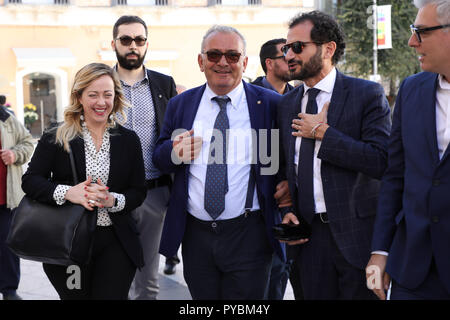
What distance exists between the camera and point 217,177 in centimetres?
355

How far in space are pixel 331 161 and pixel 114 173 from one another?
1.31m

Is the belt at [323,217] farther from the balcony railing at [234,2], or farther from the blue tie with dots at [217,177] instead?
the balcony railing at [234,2]

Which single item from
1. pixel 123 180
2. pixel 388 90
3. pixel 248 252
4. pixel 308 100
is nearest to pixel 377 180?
pixel 308 100

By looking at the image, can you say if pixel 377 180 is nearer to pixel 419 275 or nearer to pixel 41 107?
pixel 419 275

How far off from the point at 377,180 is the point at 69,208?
1673 millimetres

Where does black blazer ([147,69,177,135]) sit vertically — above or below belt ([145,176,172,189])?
above

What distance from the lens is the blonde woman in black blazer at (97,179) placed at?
3.57 m

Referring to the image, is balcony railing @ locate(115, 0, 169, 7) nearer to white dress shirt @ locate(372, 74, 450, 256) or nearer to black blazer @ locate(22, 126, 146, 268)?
black blazer @ locate(22, 126, 146, 268)

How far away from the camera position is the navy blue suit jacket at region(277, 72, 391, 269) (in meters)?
3.14

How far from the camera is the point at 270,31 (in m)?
26.7

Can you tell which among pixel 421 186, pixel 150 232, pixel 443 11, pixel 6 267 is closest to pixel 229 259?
pixel 421 186

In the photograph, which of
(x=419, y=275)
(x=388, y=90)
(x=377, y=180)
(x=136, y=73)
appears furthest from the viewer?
(x=388, y=90)

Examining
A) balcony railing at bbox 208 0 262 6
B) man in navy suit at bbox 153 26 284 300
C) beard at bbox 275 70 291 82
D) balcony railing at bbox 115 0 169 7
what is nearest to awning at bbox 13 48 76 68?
balcony railing at bbox 115 0 169 7

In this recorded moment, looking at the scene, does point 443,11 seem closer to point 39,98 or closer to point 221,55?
point 221,55
